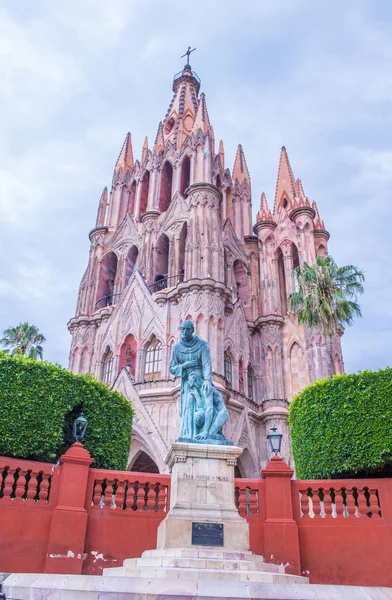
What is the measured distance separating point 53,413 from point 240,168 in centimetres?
3206

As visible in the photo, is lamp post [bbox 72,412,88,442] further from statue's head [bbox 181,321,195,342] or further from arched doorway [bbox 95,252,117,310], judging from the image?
arched doorway [bbox 95,252,117,310]

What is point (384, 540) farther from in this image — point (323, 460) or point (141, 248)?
point (141, 248)

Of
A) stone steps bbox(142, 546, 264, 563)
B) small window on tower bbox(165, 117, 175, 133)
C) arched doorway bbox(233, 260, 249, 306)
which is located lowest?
stone steps bbox(142, 546, 264, 563)

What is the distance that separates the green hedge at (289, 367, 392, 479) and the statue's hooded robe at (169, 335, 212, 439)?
453 centimetres

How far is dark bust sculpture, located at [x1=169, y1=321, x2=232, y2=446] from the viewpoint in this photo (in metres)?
9.73

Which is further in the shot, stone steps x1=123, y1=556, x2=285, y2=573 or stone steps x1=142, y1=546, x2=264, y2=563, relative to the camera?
stone steps x1=142, y1=546, x2=264, y2=563

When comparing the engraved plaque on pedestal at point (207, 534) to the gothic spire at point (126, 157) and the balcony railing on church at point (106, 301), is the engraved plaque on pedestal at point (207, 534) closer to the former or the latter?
the balcony railing on church at point (106, 301)

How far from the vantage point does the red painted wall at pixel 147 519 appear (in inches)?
399

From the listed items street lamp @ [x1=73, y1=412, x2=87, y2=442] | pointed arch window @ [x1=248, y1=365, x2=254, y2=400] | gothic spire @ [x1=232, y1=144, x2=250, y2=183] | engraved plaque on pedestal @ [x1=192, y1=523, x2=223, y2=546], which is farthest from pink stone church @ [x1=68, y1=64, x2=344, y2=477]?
engraved plaque on pedestal @ [x1=192, y1=523, x2=223, y2=546]

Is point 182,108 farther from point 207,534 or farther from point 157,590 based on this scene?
point 157,590

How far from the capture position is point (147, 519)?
35.3ft

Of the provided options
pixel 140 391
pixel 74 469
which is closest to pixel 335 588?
pixel 74 469

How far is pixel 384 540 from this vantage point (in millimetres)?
10438

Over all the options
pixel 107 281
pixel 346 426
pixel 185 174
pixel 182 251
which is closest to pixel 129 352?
pixel 107 281
